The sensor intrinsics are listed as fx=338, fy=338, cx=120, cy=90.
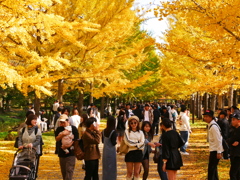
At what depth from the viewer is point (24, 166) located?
230 inches

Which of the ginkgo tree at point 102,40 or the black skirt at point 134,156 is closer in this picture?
the black skirt at point 134,156

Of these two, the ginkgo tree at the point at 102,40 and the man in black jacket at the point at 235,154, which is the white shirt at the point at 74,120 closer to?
the ginkgo tree at the point at 102,40

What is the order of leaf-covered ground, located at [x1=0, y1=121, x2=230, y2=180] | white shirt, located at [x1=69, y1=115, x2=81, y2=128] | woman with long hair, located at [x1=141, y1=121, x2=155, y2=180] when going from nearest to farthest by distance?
woman with long hair, located at [x1=141, y1=121, x2=155, y2=180] → leaf-covered ground, located at [x1=0, y1=121, x2=230, y2=180] → white shirt, located at [x1=69, y1=115, x2=81, y2=128]

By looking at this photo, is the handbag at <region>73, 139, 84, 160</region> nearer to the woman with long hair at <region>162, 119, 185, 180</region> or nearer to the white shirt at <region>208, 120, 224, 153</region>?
the woman with long hair at <region>162, 119, 185, 180</region>

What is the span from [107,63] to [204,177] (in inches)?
264

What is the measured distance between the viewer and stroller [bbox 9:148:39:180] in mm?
5848

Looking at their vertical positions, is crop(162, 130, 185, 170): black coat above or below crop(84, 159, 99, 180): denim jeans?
above

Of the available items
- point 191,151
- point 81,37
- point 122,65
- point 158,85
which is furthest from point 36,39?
point 158,85

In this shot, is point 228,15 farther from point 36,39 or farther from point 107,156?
point 36,39

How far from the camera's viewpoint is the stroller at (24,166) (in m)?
5.85

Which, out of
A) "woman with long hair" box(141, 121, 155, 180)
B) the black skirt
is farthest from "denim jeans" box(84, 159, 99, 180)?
"woman with long hair" box(141, 121, 155, 180)

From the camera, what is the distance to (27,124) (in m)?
7.23

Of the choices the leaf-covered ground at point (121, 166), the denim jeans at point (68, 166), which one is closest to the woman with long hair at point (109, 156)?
the denim jeans at point (68, 166)

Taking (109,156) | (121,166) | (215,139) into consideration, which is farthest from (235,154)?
→ (121,166)
